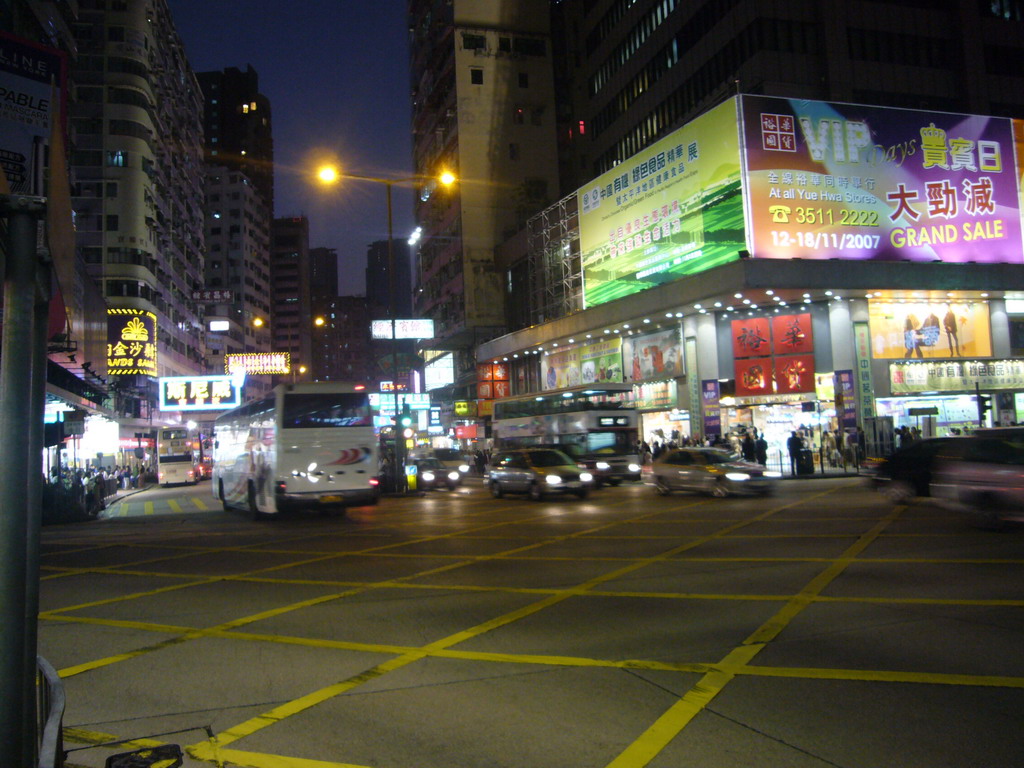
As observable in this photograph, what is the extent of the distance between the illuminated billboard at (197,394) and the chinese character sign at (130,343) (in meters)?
2.18

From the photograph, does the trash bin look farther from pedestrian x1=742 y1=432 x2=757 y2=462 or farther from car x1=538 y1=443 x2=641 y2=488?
car x1=538 y1=443 x2=641 y2=488

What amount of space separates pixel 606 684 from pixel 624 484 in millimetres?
27942

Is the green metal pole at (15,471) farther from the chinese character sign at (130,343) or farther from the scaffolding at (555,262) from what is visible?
Result: the chinese character sign at (130,343)

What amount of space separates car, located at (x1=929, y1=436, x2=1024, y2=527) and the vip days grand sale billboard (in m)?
19.5

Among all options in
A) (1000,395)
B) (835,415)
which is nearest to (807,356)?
(835,415)

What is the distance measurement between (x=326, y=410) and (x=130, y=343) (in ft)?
128

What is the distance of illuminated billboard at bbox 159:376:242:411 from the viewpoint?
167ft

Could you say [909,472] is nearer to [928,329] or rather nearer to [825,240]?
[825,240]

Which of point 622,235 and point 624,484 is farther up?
point 622,235

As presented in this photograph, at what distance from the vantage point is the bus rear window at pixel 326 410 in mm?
19355

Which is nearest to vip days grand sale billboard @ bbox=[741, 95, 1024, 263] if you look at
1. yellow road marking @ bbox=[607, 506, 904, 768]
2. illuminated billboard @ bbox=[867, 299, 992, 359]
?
illuminated billboard @ bbox=[867, 299, 992, 359]

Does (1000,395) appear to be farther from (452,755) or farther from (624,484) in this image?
(452,755)

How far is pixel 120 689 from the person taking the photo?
20.2 feet

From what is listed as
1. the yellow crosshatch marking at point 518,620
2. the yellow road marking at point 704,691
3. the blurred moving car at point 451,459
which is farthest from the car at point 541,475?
the yellow road marking at point 704,691
